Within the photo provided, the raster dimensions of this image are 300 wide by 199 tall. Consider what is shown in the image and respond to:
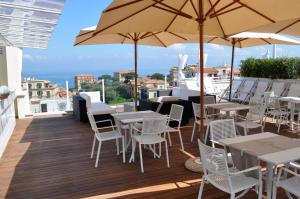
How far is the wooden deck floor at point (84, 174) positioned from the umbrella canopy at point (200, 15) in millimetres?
976

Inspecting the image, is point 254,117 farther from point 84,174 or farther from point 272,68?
point 272,68

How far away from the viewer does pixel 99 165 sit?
4820 millimetres

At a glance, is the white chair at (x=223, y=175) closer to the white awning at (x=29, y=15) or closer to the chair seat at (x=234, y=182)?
the chair seat at (x=234, y=182)

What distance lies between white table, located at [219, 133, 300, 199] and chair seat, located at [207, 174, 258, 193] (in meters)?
0.21

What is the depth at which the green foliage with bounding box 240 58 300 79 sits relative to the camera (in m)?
10.2

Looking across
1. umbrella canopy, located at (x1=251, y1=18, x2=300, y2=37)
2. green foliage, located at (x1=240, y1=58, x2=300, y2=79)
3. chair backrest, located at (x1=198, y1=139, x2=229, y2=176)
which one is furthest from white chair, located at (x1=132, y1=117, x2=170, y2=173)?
green foliage, located at (x1=240, y1=58, x2=300, y2=79)

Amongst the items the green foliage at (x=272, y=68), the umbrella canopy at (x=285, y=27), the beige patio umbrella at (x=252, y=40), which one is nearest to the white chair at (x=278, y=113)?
the beige patio umbrella at (x=252, y=40)

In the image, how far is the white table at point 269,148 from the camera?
2.67 metres

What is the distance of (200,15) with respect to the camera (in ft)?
13.6

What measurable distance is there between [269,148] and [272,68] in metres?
8.84

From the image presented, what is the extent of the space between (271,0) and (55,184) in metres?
3.79

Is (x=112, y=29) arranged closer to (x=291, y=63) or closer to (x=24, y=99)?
(x=24, y=99)

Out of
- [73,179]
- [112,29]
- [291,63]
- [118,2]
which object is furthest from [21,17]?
[291,63]

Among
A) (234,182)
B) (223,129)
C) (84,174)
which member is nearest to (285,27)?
(223,129)
